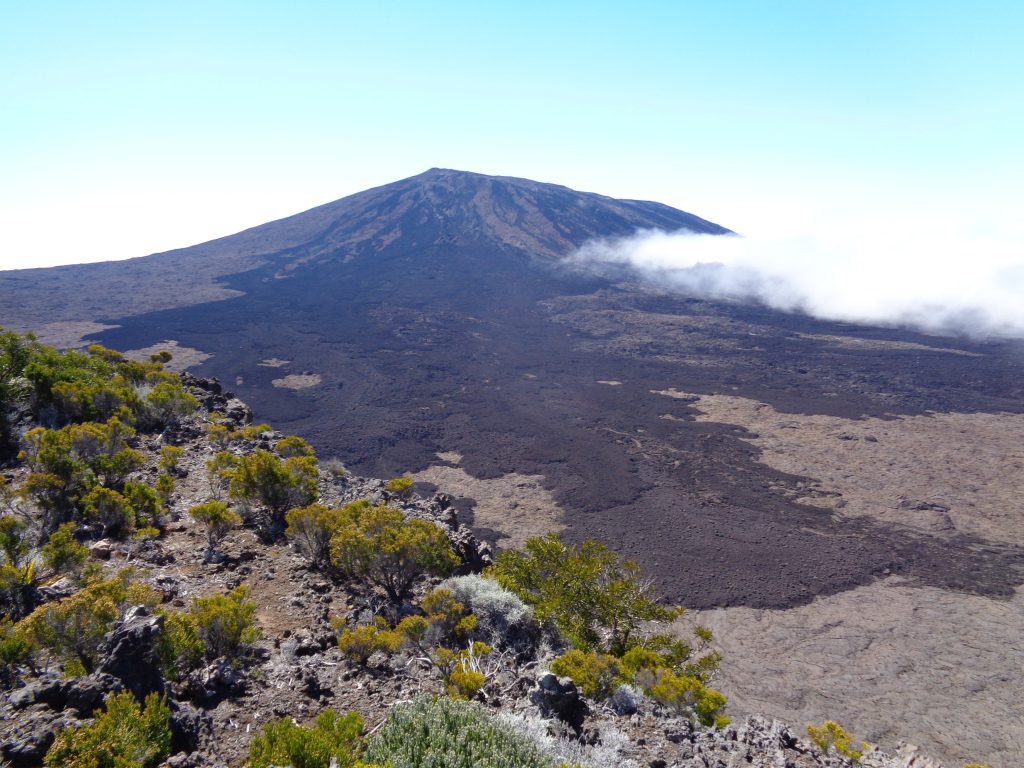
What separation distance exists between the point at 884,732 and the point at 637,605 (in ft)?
19.5

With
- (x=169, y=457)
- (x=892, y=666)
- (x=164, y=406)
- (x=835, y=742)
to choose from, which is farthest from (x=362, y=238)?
(x=835, y=742)

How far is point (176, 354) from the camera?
40250 millimetres

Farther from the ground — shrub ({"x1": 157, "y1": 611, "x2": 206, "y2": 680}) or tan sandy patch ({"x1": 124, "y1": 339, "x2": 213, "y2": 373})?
shrub ({"x1": 157, "y1": 611, "x2": 206, "y2": 680})

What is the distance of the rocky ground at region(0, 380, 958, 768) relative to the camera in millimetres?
4613

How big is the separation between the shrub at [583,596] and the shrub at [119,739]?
5.72m

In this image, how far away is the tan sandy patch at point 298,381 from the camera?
3493 cm

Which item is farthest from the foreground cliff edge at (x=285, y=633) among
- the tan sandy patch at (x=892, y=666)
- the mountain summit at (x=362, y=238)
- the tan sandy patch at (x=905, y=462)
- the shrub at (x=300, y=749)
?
the mountain summit at (x=362, y=238)

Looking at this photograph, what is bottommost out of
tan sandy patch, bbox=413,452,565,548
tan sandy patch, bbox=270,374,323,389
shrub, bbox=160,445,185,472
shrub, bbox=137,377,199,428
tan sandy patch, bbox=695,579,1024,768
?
tan sandy patch, bbox=695,579,1024,768

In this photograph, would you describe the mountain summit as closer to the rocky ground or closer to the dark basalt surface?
the dark basalt surface

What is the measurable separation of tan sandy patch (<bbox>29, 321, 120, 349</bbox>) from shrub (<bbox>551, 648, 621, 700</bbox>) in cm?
4658

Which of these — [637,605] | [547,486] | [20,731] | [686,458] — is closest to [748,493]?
[686,458]

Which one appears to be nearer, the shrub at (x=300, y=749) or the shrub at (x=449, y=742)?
the shrub at (x=300, y=749)

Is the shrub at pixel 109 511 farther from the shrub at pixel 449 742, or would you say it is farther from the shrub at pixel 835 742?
the shrub at pixel 835 742

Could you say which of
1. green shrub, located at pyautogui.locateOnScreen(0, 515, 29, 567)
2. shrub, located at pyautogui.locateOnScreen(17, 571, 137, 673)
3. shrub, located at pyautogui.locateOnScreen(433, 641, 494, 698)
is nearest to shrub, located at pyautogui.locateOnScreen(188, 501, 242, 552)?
green shrub, located at pyautogui.locateOnScreen(0, 515, 29, 567)
